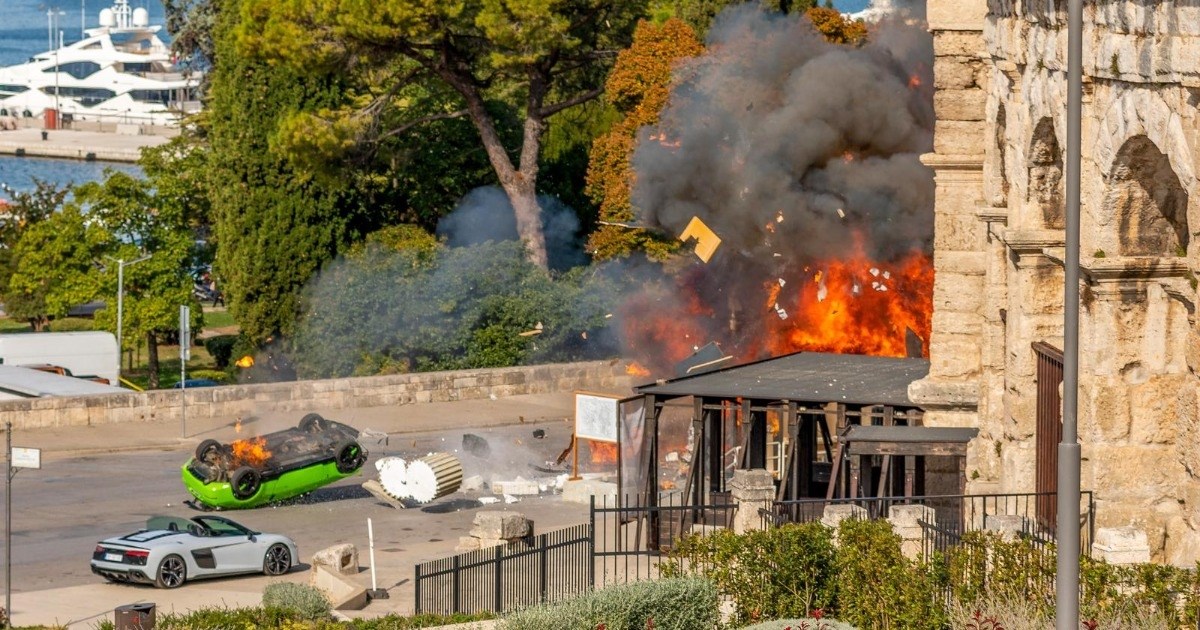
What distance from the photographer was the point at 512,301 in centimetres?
5022

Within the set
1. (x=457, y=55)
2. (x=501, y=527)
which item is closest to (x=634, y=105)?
(x=457, y=55)

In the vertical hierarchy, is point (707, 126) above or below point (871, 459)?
above

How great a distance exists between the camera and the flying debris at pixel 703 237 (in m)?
47.1

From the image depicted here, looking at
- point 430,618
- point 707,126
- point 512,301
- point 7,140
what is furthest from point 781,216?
point 7,140

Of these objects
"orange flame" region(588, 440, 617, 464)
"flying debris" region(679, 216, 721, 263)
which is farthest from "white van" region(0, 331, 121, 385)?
"orange flame" region(588, 440, 617, 464)

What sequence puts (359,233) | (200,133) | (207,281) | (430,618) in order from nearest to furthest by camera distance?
(430,618)
(359,233)
(200,133)
(207,281)

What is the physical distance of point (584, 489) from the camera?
3553cm

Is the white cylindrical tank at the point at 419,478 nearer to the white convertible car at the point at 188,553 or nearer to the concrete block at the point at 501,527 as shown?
the white convertible car at the point at 188,553

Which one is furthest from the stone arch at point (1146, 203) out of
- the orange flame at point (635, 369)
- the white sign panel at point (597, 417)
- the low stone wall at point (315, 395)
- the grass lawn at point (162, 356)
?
the grass lawn at point (162, 356)

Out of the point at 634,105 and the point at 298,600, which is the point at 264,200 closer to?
the point at 634,105

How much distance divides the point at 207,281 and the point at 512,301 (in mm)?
31888

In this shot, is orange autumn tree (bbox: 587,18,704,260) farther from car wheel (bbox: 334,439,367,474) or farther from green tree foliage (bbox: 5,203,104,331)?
car wheel (bbox: 334,439,367,474)

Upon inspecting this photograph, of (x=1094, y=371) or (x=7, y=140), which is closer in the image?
(x=1094, y=371)

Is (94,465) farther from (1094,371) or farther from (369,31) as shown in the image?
(1094,371)
